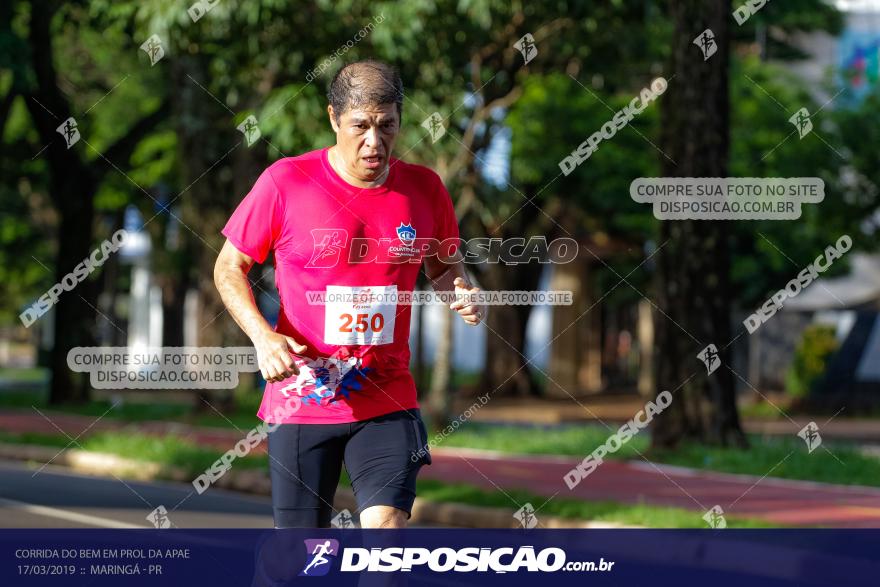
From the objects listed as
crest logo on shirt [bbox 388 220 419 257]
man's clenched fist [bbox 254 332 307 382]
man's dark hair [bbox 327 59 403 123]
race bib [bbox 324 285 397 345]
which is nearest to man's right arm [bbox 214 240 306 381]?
man's clenched fist [bbox 254 332 307 382]

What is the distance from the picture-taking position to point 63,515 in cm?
1084

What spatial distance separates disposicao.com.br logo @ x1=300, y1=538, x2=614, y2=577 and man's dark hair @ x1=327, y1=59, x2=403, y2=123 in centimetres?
128

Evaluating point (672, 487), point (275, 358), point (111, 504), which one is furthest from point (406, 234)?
point (672, 487)

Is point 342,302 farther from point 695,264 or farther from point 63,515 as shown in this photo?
point 695,264

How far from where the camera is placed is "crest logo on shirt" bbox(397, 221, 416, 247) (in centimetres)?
469

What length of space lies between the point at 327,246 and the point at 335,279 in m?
0.10

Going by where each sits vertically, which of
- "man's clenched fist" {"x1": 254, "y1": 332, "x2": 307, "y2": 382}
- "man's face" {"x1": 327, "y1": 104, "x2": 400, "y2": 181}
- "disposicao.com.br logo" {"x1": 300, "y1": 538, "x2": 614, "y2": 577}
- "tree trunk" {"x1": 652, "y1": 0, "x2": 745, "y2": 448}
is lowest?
"disposicao.com.br logo" {"x1": 300, "y1": 538, "x2": 614, "y2": 577}

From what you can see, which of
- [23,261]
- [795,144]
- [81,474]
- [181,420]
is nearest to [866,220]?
[795,144]

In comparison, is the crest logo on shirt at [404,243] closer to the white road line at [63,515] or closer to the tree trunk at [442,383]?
the white road line at [63,515]

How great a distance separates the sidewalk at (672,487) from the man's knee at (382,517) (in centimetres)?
599

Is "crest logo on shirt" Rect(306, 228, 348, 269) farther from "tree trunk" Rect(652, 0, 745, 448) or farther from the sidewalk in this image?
"tree trunk" Rect(652, 0, 745, 448)

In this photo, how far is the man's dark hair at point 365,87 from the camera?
4551 millimetres

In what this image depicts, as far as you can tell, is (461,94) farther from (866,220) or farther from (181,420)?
(866,220)

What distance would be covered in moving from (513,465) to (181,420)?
28.0ft
